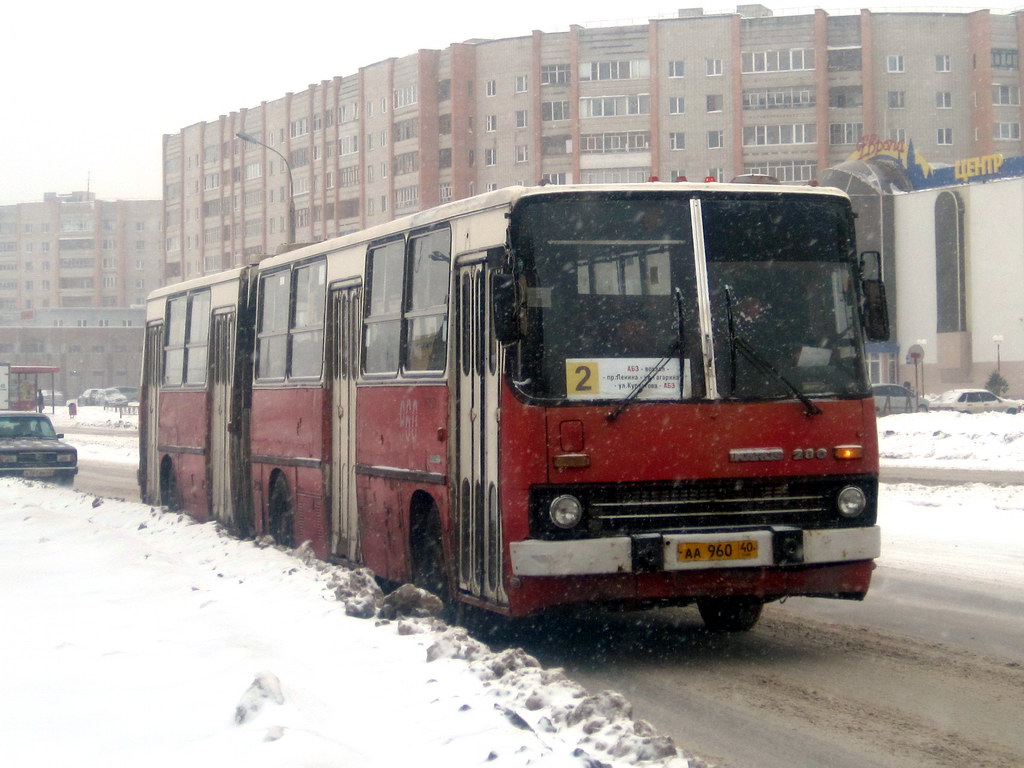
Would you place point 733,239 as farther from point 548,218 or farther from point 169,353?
point 169,353

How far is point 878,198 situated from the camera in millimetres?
71125

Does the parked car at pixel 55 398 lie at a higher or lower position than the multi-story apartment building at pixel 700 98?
lower

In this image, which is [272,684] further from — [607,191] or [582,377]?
[607,191]

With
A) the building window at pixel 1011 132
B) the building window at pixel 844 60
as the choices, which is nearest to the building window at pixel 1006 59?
the building window at pixel 1011 132

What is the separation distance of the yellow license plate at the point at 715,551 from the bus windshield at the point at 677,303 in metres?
0.91

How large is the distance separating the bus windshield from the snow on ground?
6.21 feet

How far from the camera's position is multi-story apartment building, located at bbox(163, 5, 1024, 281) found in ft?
272

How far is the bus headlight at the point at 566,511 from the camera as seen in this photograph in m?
7.97

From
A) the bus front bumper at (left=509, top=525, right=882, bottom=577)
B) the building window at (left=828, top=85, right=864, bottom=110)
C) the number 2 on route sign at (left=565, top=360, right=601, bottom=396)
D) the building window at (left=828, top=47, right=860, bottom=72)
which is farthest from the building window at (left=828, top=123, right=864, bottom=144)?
the number 2 on route sign at (left=565, top=360, right=601, bottom=396)

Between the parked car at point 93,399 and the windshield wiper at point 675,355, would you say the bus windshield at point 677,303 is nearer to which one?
the windshield wiper at point 675,355

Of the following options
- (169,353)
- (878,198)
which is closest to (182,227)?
(878,198)

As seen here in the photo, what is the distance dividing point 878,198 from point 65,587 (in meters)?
66.5

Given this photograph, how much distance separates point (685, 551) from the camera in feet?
26.2

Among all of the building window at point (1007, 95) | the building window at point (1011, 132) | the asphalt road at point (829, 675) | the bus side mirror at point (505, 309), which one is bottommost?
the asphalt road at point (829, 675)
